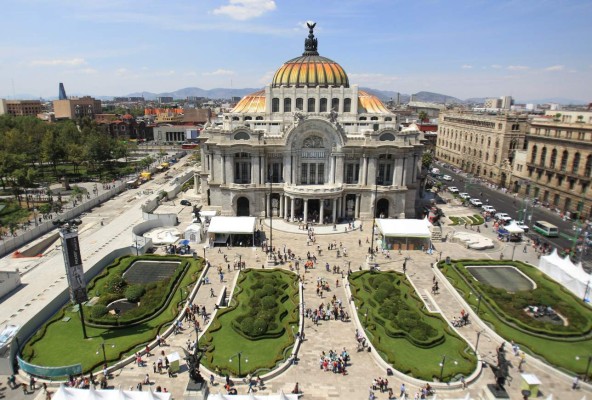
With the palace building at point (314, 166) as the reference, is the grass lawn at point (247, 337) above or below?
below

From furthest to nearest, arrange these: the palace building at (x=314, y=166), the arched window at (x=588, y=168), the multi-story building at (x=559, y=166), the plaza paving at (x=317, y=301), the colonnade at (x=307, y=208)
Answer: the multi-story building at (x=559, y=166) → the arched window at (x=588, y=168) → the palace building at (x=314, y=166) → the colonnade at (x=307, y=208) → the plaza paving at (x=317, y=301)

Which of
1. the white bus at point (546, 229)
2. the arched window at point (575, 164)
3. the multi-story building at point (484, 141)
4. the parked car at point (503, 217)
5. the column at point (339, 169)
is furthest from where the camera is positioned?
the multi-story building at point (484, 141)

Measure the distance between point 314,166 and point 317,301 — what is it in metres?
32.3

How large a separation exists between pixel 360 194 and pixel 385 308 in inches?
1298

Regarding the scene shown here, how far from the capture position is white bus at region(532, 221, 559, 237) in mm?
66938

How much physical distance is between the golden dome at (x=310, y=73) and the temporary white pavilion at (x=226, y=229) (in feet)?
106

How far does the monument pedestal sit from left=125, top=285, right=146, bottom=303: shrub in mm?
A: 16658

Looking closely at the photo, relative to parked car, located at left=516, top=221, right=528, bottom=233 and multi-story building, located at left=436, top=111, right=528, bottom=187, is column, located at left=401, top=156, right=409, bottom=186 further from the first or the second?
multi-story building, located at left=436, top=111, right=528, bottom=187

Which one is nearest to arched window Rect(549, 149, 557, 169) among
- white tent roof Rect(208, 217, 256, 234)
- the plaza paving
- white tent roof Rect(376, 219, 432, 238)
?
the plaza paving

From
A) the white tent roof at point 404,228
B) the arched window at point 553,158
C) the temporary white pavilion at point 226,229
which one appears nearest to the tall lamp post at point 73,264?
the temporary white pavilion at point 226,229

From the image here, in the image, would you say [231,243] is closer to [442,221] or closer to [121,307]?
[121,307]

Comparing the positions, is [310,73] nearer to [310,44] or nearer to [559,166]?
[310,44]

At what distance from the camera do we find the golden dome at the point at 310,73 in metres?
79.4

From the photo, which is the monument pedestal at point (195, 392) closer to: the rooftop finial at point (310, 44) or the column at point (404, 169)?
the column at point (404, 169)
